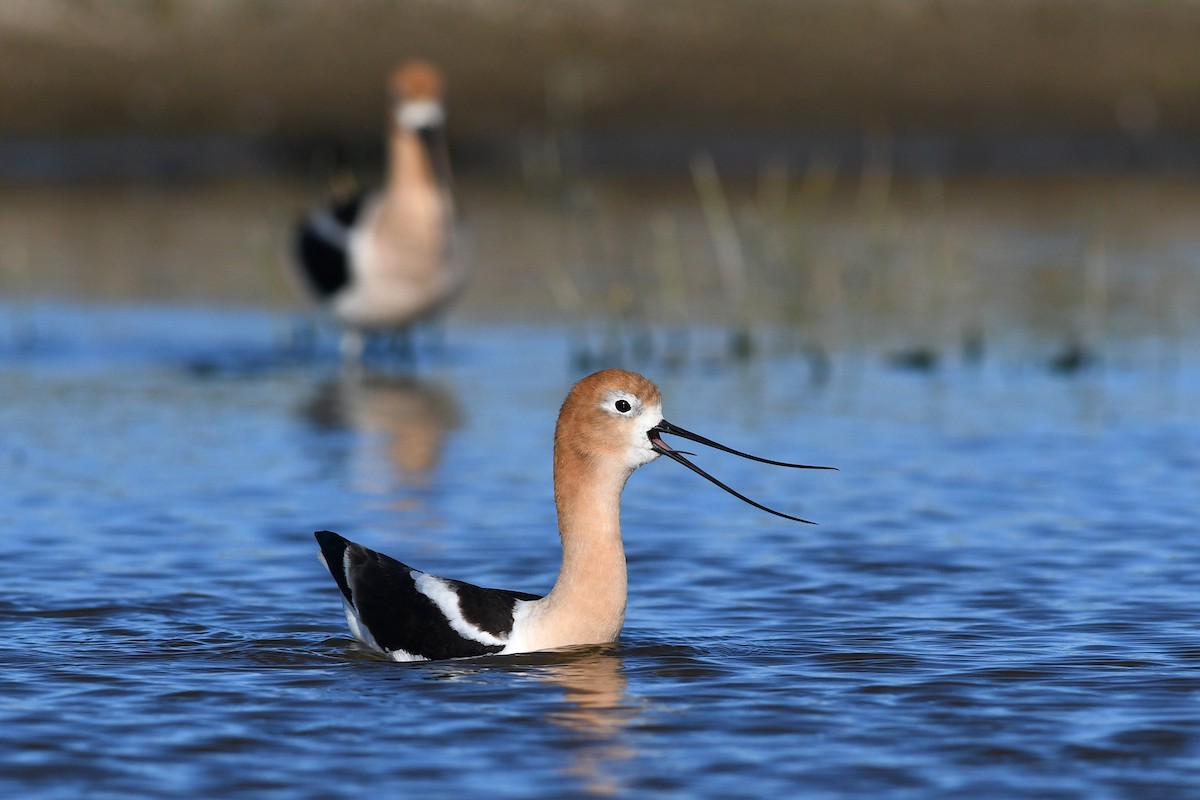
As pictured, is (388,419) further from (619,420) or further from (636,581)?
(619,420)

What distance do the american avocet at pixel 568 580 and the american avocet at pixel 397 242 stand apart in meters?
7.64

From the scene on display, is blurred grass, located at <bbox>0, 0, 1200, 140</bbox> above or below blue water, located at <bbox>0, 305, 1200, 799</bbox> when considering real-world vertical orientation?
above

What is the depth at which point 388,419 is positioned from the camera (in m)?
13.0

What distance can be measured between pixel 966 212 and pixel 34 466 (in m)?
15.8

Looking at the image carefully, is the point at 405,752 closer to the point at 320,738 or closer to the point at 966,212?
the point at 320,738

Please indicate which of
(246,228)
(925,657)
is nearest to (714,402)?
(925,657)

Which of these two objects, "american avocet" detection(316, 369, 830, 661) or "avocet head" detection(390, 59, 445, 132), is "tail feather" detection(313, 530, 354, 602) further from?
"avocet head" detection(390, 59, 445, 132)

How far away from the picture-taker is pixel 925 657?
7453 millimetres

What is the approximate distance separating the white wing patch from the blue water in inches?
4.8

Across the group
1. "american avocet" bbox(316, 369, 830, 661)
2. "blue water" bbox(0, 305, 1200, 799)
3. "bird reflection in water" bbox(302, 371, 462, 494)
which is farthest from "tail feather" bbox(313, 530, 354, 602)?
"bird reflection in water" bbox(302, 371, 462, 494)

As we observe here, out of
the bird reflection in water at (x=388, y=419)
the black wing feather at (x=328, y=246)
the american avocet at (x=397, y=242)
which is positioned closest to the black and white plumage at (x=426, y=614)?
the bird reflection in water at (x=388, y=419)

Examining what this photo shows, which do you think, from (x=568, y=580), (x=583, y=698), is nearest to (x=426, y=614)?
(x=568, y=580)

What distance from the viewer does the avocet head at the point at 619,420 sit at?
741cm

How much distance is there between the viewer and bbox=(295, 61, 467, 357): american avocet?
15.0m
